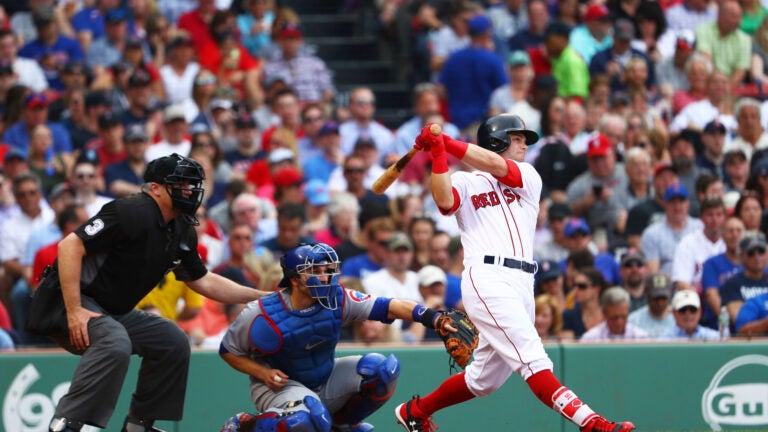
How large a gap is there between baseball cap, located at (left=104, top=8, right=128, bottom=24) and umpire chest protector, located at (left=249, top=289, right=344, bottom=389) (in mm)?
7258

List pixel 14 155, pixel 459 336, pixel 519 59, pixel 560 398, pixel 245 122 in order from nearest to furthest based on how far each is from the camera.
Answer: pixel 560 398, pixel 459 336, pixel 14 155, pixel 245 122, pixel 519 59

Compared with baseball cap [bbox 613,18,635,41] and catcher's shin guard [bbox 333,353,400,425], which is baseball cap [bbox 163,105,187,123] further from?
catcher's shin guard [bbox 333,353,400,425]

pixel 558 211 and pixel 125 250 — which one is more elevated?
pixel 558 211

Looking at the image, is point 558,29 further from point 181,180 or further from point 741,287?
point 181,180

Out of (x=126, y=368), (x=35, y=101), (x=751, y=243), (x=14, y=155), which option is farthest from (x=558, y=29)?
(x=126, y=368)

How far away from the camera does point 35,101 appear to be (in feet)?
40.7

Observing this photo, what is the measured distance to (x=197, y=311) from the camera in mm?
10055

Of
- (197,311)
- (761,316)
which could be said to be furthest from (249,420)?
(761,316)

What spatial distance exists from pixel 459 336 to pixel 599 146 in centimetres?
546

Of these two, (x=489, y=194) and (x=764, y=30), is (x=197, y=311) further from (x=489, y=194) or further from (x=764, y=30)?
(x=764, y=30)

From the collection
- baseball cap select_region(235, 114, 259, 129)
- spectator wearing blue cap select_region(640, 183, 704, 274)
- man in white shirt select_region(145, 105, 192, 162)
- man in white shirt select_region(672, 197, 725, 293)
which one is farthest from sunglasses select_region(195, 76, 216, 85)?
man in white shirt select_region(672, 197, 725, 293)

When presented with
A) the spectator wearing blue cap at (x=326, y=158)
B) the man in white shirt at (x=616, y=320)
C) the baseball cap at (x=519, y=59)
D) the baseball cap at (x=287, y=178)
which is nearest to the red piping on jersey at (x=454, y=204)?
the man in white shirt at (x=616, y=320)

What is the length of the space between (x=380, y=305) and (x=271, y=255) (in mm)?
3604

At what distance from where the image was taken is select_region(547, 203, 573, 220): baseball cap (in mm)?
11555
